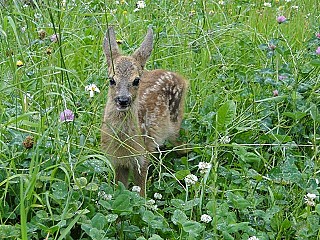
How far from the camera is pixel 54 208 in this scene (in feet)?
10.2

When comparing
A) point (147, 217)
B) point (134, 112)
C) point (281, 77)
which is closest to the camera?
point (147, 217)

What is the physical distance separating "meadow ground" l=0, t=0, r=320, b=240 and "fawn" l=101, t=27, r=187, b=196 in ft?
0.34

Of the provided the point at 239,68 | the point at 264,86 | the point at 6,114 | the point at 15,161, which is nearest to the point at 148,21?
the point at 239,68

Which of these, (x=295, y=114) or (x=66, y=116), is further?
(x=295, y=114)

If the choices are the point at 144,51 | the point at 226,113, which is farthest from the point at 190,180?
the point at 144,51

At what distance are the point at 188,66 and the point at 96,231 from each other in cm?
268

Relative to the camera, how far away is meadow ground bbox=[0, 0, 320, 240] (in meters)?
3.12

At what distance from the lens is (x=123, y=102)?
3848mm

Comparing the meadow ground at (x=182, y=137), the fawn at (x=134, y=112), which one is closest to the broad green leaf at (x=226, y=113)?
the meadow ground at (x=182, y=137)

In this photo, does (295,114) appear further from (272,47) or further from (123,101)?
(123,101)

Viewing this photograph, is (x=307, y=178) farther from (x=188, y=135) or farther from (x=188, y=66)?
(x=188, y=66)

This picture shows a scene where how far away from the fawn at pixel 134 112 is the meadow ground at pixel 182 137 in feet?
0.34

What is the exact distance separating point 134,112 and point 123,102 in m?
0.28

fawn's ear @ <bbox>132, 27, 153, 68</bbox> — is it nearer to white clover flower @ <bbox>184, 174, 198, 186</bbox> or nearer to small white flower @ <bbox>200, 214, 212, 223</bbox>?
white clover flower @ <bbox>184, 174, 198, 186</bbox>
